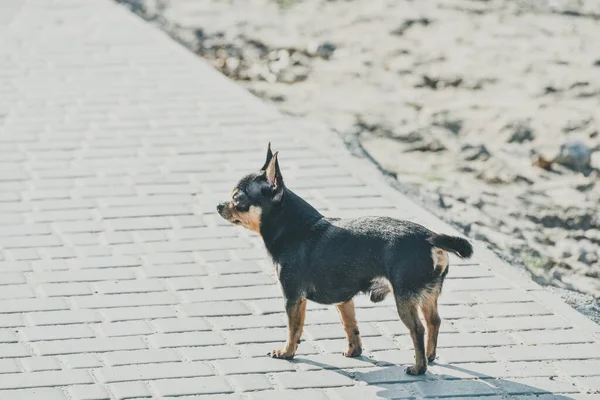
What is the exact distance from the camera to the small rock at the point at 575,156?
1211cm

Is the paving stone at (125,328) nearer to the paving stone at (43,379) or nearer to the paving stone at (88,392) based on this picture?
the paving stone at (43,379)

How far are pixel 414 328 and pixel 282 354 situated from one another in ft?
3.06

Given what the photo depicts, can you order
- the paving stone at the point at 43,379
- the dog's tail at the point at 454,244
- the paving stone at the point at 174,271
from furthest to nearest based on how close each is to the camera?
the paving stone at the point at 174,271 < the paving stone at the point at 43,379 < the dog's tail at the point at 454,244

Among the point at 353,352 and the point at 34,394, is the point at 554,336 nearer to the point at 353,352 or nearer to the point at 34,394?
the point at 353,352

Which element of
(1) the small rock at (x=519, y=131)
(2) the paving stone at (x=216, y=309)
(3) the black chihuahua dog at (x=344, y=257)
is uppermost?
(3) the black chihuahua dog at (x=344, y=257)

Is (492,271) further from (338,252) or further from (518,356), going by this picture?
(338,252)

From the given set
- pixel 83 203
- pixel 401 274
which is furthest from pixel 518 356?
pixel 83 203

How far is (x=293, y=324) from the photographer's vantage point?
730cm

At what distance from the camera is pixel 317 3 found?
18016 millimetres

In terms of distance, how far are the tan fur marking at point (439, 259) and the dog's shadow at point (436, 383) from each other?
2.26ft

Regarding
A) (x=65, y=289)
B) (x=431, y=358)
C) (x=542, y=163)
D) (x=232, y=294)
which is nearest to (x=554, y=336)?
(x=431, y=358)

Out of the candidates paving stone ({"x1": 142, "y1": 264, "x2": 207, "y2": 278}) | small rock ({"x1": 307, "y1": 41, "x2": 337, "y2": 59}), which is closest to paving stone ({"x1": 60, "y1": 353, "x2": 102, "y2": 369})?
paving stone ({"x1": 142, "y1": 264, "x2": 207, "y2": 278})

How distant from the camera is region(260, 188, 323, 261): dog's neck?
24.0 feet

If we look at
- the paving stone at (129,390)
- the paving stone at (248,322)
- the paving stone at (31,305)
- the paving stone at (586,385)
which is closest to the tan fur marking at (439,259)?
the paving stone at (586,385)
